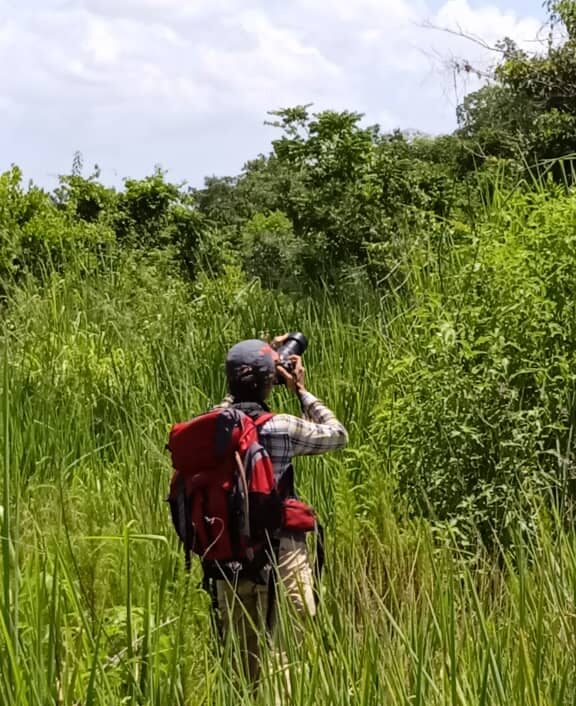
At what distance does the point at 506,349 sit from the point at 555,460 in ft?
1.80

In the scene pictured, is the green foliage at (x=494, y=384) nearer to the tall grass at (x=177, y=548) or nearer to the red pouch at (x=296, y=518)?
the tall grass at (x=177, y=548)

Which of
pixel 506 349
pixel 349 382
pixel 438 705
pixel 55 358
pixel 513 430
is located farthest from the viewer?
pixel 55 358

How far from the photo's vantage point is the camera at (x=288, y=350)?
407 cm

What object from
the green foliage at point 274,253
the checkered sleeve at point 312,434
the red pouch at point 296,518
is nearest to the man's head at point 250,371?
the checkered sleeve at point 312,434

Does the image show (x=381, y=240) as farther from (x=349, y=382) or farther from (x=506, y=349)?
(x=506, y=349)

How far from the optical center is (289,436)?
12.2ft

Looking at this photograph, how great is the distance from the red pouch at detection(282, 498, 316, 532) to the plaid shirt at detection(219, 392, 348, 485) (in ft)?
0.32

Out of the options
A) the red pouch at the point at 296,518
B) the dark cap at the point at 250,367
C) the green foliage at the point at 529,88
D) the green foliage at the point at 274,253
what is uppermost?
the green foliage at the point at 529,88

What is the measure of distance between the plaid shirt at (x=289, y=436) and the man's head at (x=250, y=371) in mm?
45

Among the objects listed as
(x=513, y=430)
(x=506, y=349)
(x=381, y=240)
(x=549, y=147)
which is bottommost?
(x=513, y=430)

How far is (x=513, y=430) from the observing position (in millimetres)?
4508

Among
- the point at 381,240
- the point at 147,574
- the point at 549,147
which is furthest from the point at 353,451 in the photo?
the point at 549,147

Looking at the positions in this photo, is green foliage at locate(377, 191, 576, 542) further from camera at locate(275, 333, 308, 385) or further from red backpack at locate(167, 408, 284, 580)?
red backpack at locate(167, 408, 284, 580)

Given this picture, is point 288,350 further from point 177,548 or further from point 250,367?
point 177,548
